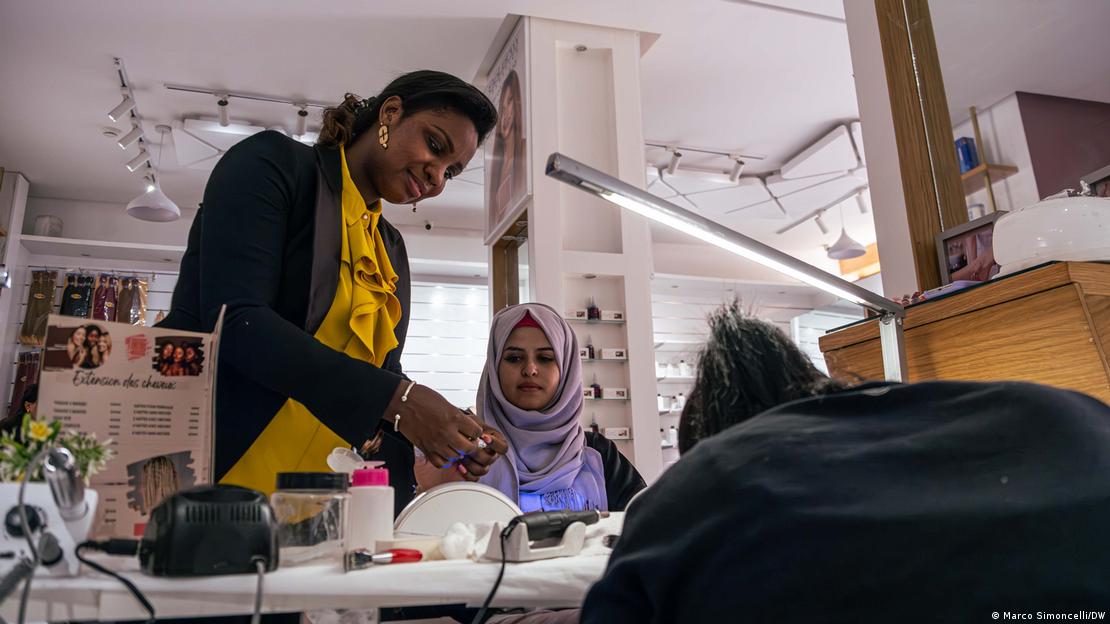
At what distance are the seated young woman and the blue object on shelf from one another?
4.31 feet

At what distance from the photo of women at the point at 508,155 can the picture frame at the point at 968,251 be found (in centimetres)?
246

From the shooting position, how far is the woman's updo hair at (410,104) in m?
1.39

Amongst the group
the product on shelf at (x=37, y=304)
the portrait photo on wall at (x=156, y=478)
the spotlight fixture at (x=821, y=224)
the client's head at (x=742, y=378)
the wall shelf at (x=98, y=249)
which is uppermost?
the spotlight fixture at (x=821, y=224)

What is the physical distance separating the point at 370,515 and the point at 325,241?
51 centimetres

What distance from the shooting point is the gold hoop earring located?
1390mm

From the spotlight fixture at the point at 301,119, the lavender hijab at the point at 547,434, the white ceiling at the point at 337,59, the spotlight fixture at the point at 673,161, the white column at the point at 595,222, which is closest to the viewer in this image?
the lavender hijab at the point at 547,434

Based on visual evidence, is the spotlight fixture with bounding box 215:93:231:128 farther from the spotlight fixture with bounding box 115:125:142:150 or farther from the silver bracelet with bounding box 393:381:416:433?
the silver bracelet with bounding box 393:381:416:433

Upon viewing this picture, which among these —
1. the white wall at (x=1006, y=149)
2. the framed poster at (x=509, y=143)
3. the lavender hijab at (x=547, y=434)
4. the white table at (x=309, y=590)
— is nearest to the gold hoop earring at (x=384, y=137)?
the white table at (x=309, y=590)

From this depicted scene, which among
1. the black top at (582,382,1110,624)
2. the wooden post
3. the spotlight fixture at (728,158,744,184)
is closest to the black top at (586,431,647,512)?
the wooden post

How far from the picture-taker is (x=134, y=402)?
74 centimetres

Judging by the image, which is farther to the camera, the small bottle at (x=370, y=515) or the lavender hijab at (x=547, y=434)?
the lavender hijab at (x=547, y=434)

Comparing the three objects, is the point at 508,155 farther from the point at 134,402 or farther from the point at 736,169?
the point at 134,402

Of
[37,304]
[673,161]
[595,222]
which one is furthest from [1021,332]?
[37,304]

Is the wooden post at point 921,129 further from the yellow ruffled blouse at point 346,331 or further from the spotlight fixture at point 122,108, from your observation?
the spotlight fixture at point 122,108
